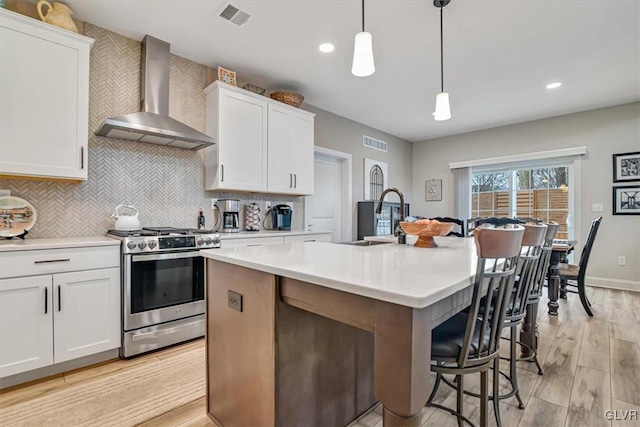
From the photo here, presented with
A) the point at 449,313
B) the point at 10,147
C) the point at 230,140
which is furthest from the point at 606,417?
the point at 10,147

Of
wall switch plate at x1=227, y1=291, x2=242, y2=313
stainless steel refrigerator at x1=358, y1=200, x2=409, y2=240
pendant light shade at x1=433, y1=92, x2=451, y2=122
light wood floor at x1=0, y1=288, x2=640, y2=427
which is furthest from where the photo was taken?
stainless steel refrigerator at x1=358, y1=200, x2=409, y2=240

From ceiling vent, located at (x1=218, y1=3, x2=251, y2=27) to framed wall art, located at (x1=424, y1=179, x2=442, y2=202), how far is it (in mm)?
4903

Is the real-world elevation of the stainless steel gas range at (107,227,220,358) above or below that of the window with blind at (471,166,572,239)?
below

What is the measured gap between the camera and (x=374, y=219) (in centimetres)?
486

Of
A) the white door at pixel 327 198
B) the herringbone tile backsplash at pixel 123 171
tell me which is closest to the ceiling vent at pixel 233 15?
the herringbone tile backsplash at pixel 123 171

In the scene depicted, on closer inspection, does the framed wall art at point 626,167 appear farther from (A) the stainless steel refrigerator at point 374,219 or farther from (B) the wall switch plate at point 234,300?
(B) the wall switch plate at point 234,300

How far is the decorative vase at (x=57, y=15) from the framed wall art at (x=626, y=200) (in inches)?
260

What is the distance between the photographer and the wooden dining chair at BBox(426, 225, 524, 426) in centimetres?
105

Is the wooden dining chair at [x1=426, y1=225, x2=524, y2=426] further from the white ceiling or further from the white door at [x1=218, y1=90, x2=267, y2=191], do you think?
the white door at [x1=218, y1=90, x2=267, y2=191]

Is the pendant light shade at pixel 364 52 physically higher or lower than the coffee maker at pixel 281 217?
higher

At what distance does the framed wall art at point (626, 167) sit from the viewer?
4.24 meters

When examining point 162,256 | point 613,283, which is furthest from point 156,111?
point 613,283

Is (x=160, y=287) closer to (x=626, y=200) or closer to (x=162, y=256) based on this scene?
(x=162, y=256)

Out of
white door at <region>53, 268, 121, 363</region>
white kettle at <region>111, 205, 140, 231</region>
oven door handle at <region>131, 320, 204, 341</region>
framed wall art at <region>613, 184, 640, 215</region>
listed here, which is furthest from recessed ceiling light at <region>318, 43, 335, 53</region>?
framed wall art at <region>613, 184, 640, 215</region>
